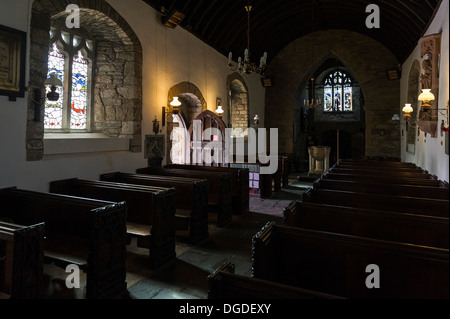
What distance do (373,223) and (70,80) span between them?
16.8ft

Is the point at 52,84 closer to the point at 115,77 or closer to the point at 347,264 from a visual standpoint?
the point at 115,77

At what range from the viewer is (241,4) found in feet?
27.3

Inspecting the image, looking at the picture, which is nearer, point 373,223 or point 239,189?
point 373,223

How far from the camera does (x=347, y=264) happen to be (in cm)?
193

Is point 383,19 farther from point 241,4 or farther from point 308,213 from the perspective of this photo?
point 308,213

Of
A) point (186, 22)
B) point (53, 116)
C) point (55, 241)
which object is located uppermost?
point (186, 22)

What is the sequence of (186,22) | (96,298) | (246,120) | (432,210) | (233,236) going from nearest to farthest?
(96,298) < (432,210) < (233,236) < (186,22) < (246,120)

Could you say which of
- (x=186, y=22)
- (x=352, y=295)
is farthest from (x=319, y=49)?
(x=352, y=295)

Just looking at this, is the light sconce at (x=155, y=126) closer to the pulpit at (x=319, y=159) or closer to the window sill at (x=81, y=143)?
the window sill at (x=81, y=143)

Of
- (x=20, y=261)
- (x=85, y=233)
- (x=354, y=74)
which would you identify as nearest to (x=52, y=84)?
(x=85, y=233)

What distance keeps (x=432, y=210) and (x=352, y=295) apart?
1529 millimetres

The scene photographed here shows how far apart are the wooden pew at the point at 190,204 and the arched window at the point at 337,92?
1397 cm

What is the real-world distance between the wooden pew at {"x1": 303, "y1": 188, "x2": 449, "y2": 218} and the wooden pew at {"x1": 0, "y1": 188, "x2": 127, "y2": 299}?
1.81 m

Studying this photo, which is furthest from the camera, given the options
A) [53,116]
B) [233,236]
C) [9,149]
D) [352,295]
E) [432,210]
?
[53,116]
